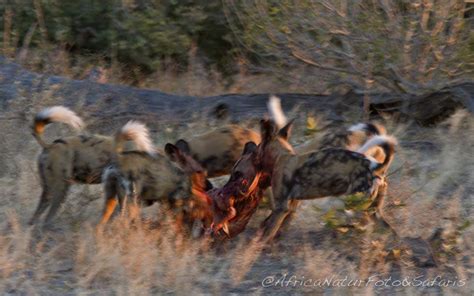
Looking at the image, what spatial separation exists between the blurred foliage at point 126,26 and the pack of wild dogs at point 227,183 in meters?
5.43

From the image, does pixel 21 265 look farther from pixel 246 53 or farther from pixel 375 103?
pixel 246 53

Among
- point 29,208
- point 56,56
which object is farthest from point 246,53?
point 29,208

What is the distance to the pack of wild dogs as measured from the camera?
589 centimetres

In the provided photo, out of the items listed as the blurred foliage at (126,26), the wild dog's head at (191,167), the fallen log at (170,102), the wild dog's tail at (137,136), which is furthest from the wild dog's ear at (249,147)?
the blurred foliage at (126,26)

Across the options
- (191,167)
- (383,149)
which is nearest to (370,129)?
(383,149)

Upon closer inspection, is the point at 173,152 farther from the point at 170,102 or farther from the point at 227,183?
the point at 170,102

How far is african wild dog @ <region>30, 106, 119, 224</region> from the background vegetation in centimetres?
313

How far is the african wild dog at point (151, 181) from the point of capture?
600 cm

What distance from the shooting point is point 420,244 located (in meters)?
5.90

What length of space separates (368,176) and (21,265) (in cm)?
213

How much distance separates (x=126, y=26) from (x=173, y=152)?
5.81 meters

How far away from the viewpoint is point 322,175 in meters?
5.88

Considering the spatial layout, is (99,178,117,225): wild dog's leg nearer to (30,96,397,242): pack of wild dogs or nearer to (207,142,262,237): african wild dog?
(30,96,397,242): pack of wild dogs

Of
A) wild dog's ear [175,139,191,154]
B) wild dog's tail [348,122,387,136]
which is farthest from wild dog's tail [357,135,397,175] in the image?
wild dog's ear [175,139,191,154]
